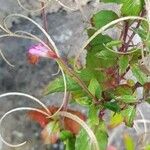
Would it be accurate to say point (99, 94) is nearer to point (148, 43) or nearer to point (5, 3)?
point (148, 43)

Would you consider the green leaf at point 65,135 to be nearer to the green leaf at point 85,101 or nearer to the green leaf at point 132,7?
the green leaf at point 85,101

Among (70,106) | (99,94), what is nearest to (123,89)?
(99,94)

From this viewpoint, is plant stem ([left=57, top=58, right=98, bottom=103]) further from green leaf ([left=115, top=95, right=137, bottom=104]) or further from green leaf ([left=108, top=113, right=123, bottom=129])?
green leaf ([left=108, top=113, right=123, bottom=129])

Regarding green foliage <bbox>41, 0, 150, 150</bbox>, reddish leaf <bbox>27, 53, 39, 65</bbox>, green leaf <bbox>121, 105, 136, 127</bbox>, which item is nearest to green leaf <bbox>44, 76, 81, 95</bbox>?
green foliage <bbox>41, 0, 150, 150</bbox>

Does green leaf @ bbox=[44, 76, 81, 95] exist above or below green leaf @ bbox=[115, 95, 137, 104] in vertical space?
above

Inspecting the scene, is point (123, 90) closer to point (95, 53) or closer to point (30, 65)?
point (95, 53)

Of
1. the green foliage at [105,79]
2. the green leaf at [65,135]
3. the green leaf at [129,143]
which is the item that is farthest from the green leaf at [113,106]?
the green leaf at [129,143]
